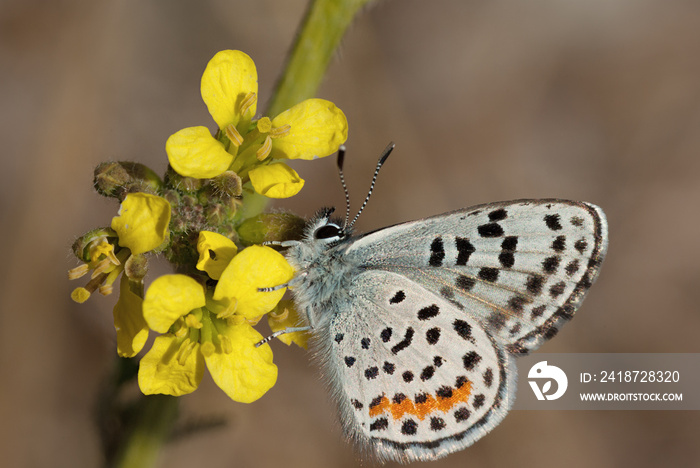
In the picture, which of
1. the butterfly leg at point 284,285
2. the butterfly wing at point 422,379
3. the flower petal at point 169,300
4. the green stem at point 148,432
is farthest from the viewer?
the butterfly wing at point 422,379

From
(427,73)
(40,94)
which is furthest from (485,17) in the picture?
(40,94)

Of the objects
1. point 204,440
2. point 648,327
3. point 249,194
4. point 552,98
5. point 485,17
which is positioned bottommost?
point 204,440

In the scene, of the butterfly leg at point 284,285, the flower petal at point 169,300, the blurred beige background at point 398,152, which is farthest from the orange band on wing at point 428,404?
the blurred beige background at point 398,152

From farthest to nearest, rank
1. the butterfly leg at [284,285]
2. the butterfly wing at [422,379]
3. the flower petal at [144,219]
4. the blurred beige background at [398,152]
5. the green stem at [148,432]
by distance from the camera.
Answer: the blurred beige background at [398,152] → the butterfly wing at [422,379] → the green stem at [148,432] → the butterfly leg at [284,285] → the flower petal at [144,219]

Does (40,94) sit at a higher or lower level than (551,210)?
lower

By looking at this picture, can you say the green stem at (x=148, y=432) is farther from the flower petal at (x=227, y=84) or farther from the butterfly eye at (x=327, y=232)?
the flower petal at (x=227, y=84)

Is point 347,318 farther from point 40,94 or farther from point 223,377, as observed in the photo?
point 40,94

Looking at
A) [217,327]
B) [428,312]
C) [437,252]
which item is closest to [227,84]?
[217,327]

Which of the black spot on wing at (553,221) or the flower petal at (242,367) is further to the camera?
the black spot on wing at (553,221)
